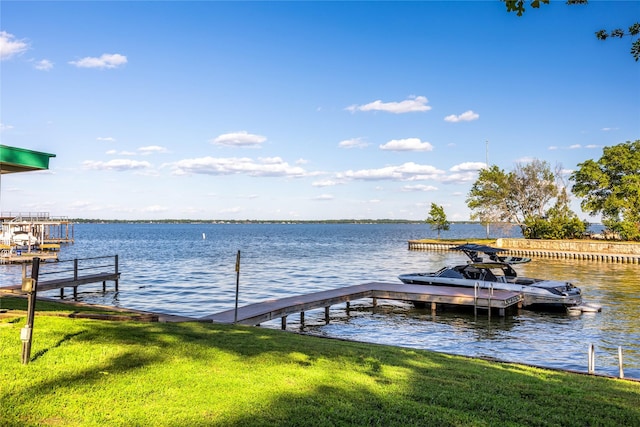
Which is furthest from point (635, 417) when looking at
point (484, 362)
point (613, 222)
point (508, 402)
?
point (613, 222)

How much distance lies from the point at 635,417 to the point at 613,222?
2871 inches

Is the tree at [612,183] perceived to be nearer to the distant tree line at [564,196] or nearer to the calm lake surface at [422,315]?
the distant tree line at [564,196]

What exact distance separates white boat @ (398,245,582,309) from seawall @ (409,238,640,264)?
25.0 metres

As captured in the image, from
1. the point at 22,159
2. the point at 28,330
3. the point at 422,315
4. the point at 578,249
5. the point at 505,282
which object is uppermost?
the point at 22,159

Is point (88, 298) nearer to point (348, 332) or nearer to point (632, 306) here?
point (348, 332)

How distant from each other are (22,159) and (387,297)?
19.8 m

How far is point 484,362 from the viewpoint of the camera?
11.2m

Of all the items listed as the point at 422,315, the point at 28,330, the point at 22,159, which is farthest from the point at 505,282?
the point at 28,330

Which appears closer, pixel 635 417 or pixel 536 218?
pixel 635 417

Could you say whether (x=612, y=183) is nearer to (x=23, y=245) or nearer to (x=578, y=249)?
(x=578, y=249)

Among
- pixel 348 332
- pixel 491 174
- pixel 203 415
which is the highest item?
pixel 491 174

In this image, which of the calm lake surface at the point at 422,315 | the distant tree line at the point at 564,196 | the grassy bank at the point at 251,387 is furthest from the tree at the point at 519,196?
the grassy bank at the point at 251,387

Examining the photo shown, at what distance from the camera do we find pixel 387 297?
25.7 m

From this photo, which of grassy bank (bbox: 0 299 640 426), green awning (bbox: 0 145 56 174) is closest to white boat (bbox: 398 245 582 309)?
grassy bank (bbox: 0 299 640 426)
